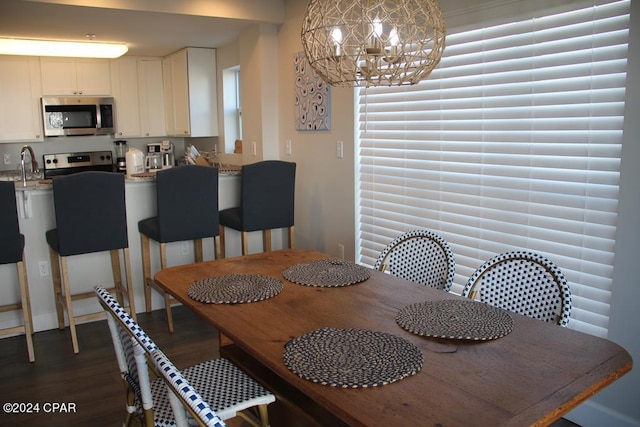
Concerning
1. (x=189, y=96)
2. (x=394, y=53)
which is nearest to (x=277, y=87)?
(x=189, y=96)

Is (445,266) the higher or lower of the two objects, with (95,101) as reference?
lower

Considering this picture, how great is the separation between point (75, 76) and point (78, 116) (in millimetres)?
431

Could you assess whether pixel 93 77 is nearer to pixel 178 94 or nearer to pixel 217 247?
pixel 178 94

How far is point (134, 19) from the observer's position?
4312 millimetres

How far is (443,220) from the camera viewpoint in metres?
3.31

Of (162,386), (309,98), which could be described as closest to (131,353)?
(162,386)

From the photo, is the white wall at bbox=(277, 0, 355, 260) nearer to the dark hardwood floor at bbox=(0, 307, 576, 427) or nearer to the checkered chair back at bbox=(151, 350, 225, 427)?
the dark hardwood floor at bbox=(0, 307, 576, 427)

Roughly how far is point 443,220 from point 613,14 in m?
1.40

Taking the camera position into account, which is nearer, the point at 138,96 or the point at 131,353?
the point at 131,353

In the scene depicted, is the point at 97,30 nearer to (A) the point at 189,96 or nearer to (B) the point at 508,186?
(A) the point at 189,96

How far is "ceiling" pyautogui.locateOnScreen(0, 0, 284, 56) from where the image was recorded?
390 cm

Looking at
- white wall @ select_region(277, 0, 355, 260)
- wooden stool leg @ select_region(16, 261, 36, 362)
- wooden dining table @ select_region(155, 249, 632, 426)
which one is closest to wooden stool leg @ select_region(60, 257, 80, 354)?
wooden stool leg @ select_region(16, 261, 36, 362)

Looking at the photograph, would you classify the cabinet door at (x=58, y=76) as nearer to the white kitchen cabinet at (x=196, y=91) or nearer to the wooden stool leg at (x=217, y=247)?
the white kitchen cabinet at (x=196, y=91)

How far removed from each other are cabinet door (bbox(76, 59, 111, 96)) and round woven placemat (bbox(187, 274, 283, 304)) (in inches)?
180
